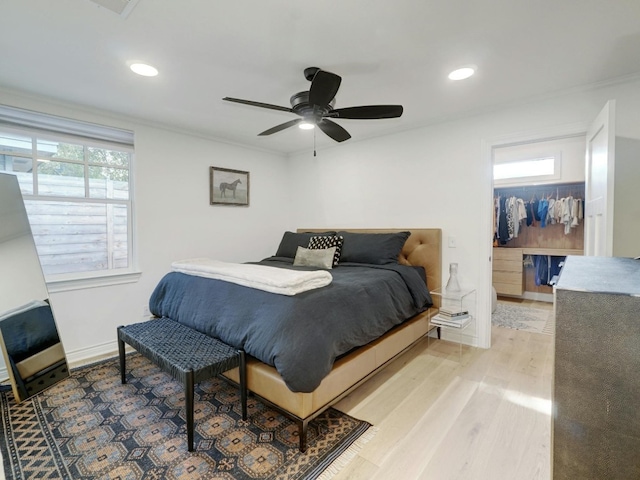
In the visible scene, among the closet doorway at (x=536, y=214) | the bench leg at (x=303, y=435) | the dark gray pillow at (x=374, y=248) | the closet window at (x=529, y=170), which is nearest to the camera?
the bench leg at (x=303, y=435)

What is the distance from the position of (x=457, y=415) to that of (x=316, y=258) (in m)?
1.84

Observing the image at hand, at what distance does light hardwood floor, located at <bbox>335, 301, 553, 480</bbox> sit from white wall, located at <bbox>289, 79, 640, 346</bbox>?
0.55 metres

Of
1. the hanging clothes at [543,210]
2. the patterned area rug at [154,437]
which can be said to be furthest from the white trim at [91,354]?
the hanging clothes at [543,210]

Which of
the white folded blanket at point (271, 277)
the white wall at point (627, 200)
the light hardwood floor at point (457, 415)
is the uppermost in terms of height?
the white wall at point (627, 200)

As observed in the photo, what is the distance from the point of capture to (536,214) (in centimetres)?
486

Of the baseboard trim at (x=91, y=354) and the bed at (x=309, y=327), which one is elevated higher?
the bed at (x=309, y=327)

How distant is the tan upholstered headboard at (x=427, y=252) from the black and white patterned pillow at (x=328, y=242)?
0.68 m

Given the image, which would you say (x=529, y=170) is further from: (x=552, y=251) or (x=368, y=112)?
→ (x=368, y=112)

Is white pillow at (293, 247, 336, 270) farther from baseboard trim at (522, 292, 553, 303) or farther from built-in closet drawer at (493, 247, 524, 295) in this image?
baseboard trim at (522, 292, 553, 303)

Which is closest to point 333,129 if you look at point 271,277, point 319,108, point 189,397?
point 319,108

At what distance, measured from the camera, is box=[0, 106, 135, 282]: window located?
264cm

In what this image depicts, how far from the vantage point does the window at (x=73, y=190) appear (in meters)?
2.64

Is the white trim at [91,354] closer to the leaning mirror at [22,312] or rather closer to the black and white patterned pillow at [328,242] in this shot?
the leaning mirror at [22,312]

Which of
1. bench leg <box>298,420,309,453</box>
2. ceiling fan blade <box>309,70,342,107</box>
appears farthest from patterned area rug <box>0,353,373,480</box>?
ceiling fan blade <box>309,70,342,107</box>
